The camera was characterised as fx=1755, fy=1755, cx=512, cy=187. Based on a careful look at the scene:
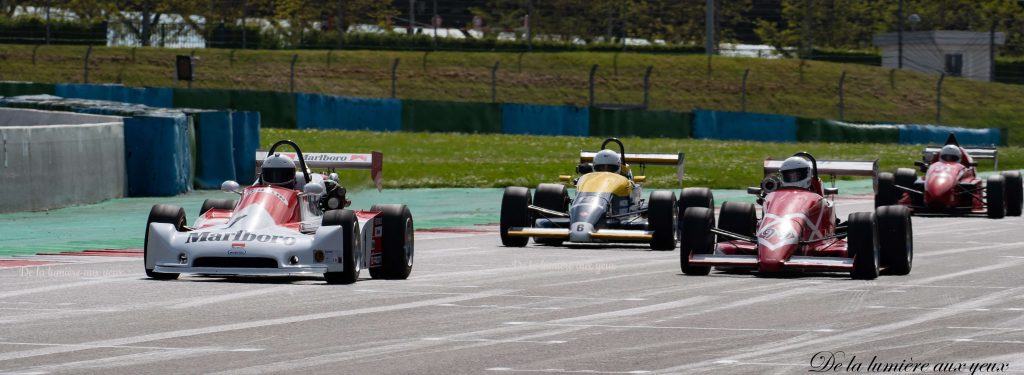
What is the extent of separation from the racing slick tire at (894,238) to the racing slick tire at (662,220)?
12.6 ft

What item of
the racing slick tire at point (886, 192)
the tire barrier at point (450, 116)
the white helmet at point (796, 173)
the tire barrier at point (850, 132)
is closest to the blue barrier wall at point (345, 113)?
the tire barrier at point (450, 116)

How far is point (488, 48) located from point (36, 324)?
61.8 meters

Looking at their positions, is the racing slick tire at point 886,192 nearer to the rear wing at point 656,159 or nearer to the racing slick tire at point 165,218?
the rear wing at point 656,159

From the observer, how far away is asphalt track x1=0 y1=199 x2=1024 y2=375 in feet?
34.3

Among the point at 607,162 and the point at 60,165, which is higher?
the point at 607,162

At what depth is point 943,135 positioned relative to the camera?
56.1 meters

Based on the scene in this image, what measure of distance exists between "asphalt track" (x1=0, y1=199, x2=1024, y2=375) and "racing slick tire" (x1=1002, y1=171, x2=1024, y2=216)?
10661 mm

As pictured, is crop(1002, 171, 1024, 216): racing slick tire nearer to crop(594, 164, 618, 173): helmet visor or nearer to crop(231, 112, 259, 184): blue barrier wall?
crop(594, 164, 618, 173): helmet visor

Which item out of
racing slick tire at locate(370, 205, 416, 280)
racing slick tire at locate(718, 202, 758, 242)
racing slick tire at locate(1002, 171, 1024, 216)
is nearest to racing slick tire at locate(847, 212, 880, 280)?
racing slick tire at locate(718, 202, 758, 242)

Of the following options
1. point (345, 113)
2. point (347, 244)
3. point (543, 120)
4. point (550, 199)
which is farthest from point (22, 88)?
point (347, 244)

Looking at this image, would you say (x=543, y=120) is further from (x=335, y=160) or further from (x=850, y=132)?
(x=335, y=160)

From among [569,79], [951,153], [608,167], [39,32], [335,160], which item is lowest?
[951,153]

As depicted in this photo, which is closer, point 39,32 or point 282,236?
point 282,236

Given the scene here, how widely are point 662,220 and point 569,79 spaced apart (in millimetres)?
47283
